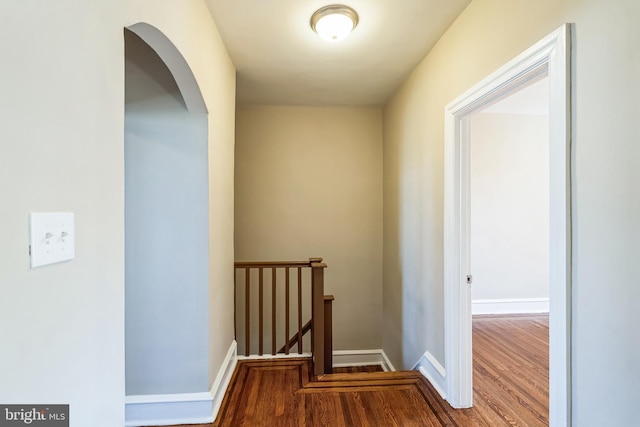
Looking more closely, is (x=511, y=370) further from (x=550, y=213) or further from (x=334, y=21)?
(x=334, y=21)

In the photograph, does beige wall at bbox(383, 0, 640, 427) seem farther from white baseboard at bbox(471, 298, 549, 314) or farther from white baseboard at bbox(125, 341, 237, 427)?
white baseboard at bbox(471, 298, 549, 314)

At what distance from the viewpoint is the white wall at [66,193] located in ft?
1.96

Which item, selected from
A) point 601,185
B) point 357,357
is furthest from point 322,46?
point 357,357

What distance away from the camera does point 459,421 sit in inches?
74.7

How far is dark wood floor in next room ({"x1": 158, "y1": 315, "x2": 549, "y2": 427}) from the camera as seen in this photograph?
1.92 metres

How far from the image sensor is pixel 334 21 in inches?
74.5

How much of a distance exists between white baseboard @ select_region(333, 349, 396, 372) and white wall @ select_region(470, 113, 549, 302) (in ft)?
5.05

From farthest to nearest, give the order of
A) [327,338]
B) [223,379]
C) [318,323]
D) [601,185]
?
[327,338], [318,323], [223,379], [601,185]

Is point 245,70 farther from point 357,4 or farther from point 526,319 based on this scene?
point 526,319

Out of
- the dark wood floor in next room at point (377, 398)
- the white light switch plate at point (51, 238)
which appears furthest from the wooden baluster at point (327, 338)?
the white light switch plate at point (51, 238)

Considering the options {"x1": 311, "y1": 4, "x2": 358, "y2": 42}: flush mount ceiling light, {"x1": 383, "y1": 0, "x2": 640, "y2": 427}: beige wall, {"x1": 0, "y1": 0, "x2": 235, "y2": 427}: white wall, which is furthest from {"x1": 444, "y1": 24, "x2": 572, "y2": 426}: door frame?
{"x1": 0, "y1": 0, "x2": 235, "y2": 427}: white wall

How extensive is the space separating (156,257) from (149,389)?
84 centimetres

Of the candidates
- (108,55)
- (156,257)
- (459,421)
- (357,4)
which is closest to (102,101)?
(108,55)

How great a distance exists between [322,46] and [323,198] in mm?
1864
